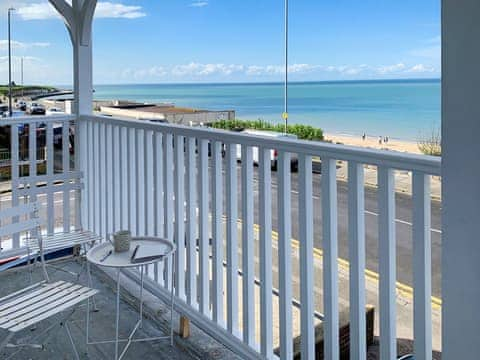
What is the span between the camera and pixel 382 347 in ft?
5.18

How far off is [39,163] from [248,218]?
231 centimetres

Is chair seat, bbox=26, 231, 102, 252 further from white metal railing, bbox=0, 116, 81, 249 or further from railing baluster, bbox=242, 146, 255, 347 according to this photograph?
railing baluster, bbox=242, 146, 255, 347

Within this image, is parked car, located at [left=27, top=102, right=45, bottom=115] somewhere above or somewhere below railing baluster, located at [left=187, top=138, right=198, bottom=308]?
above

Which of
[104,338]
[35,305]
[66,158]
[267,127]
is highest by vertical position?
[267,127]

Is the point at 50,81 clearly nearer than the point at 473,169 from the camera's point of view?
No

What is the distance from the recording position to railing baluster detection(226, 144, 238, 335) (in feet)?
7.17

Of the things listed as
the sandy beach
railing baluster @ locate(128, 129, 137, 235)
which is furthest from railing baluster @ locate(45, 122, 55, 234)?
the sandy beach

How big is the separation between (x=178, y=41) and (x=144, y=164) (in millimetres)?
12015

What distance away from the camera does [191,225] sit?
251 cm

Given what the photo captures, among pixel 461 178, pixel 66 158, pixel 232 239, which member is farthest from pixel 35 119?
pixel 461 178

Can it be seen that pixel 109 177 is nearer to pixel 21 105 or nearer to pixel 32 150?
pixel 32 150

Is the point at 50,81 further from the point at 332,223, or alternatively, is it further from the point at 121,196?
the point at 332,223

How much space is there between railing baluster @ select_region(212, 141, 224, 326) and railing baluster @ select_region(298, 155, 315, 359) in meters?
0.56

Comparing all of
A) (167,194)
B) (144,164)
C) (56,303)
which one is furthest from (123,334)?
(144,164)
